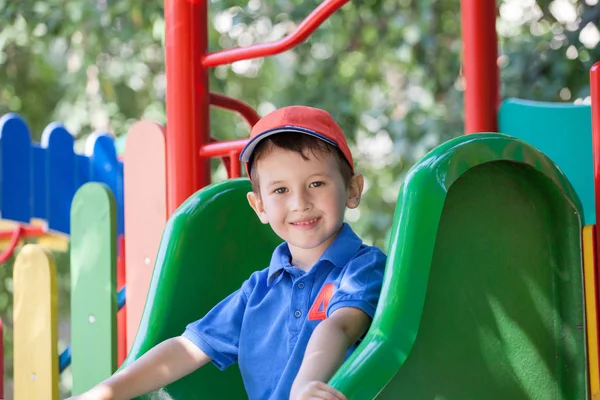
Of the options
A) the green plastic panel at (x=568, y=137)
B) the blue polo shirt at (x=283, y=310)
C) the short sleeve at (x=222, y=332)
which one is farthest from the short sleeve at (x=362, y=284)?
the green plastic panel at (x=568, y=137)

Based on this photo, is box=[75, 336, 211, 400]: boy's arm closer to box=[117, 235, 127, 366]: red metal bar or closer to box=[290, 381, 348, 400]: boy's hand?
box=[290, 381, 348, 400]: boy's hand

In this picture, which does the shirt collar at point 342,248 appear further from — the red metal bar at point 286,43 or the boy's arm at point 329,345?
the red metal bar at point 286,43

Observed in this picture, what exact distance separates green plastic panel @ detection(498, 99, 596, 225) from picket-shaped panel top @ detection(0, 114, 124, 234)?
6.09ft

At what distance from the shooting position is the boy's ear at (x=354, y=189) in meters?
2.10

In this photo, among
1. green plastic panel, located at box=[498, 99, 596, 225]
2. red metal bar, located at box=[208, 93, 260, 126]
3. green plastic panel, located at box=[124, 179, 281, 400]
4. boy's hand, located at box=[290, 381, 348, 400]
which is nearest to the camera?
boy's hand, located at box=[290, 381, 348, 400]

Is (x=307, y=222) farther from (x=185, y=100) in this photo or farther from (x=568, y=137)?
(x=568, y=137)

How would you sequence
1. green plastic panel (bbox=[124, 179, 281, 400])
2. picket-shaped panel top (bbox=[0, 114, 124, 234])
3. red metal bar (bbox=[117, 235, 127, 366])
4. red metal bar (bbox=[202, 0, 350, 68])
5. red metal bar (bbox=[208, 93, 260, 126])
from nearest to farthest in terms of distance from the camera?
1. green plastic panel (bbox=[124, 179, 281, 400])
2. red metal bar (bbox=[202, 0, 350, 68])
3. red metal bar (bbox=[208, 93, 260, 126])
4. red metal bar (bbox=[117, 235, 127, 366])
5. picket-shaped panel top (bbox=[0, 114, 124, 234])

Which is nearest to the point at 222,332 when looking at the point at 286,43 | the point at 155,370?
the point at 155,370

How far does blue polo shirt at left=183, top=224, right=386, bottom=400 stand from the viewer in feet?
6.51

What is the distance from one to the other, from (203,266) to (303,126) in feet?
2.13

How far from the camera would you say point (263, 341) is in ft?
6.93

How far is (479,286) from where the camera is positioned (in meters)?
2.00

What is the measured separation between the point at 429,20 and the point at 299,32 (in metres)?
3.37

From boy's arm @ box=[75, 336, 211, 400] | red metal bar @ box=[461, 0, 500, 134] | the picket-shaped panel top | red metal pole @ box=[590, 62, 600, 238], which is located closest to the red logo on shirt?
boy's arm @ box=[75, 336, 211, 400]
